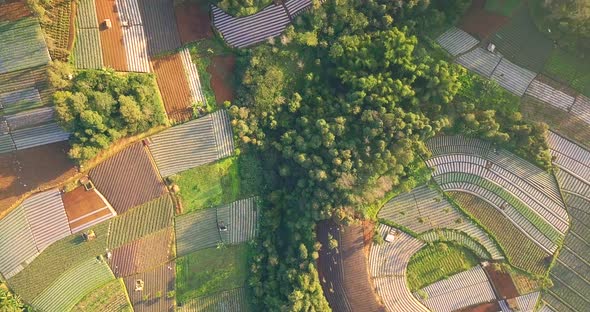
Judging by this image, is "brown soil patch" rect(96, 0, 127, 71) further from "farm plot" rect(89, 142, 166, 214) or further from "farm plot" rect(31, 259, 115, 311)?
"farm plot" rect(31, 259, 115, 311)

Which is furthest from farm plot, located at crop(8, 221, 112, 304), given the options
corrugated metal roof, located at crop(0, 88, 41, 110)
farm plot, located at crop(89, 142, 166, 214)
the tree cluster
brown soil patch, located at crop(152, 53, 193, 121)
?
corrugated metal roof, located at crop(0, 88, 41, 110)

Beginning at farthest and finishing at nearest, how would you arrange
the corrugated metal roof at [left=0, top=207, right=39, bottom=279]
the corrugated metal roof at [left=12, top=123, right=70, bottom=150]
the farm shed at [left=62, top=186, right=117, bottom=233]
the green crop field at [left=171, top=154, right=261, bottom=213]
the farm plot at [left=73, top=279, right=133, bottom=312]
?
the green crop field at [left=171, top=154, right=261, bottom=213] → the farm plot at [left=73, top=279, right=133, bottom=312] → the farm shed at [left=62, top=186, right=117, bottom=233] → the corrugated metal roof at [left=0, top=207, right=39, bottom=279] → the corrugated metal roof at [left=12, top=123, right=70, bottom=150]

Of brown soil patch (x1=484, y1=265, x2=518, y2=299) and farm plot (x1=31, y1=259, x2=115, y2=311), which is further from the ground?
farm plot (x1=31, y1=259, x2=115, y2=311)

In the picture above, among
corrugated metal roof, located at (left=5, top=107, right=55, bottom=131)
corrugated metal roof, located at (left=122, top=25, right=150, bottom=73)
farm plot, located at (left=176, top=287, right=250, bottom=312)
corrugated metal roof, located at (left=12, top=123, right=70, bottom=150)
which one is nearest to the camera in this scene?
corrugated metal roof, located at (left=5, top=107, right=55, bottom=131)

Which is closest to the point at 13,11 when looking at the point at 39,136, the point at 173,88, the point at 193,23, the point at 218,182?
the point at 39,136

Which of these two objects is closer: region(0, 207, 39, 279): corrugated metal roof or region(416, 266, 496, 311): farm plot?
region(0, 207, 39, 279): corrugated metal roof

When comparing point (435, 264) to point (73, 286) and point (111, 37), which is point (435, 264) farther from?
point (111, 37)
